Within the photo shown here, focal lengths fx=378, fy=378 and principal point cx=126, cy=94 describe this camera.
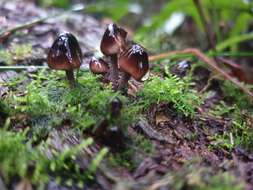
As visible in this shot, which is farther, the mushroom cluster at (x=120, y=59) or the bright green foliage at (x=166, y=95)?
the bright green foliage at (x=166, y=95)

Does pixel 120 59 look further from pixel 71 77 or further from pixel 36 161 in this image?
pixel 36 161

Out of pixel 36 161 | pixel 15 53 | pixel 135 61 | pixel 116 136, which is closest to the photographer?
pixel 36 161

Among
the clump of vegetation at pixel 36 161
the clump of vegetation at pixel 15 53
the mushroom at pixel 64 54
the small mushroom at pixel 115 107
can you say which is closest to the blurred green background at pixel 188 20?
the clump of vegetation at pixel 15 53

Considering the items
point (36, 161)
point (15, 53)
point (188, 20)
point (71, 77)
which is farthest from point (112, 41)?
point (188, 20)

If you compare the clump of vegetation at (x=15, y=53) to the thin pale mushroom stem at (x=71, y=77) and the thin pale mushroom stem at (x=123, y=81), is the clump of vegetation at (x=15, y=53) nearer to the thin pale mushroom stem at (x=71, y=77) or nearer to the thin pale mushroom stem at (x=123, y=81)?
the thin pale mushroom stem at (x=71, y=77)

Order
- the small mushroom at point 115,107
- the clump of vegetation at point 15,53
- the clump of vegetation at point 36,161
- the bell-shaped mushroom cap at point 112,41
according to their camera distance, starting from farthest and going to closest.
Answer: the clump of vegetation at point 15,53, the bell-shaped mushroom cap at point 112,41, the small mushroom at point 115,107, the clump of vegetation at point 36,161

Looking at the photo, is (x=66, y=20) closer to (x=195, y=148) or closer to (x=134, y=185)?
(x=195, y=148)

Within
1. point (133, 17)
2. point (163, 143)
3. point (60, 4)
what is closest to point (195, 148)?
point (163, 143)
